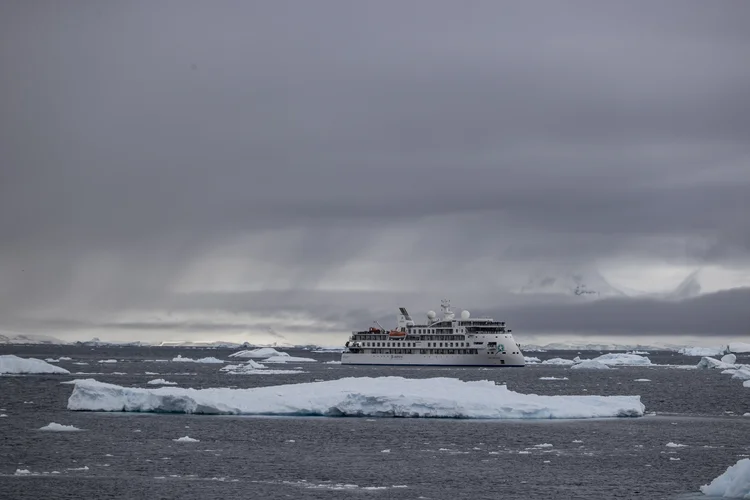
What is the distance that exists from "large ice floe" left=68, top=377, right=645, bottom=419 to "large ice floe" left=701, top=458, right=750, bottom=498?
24.0 m

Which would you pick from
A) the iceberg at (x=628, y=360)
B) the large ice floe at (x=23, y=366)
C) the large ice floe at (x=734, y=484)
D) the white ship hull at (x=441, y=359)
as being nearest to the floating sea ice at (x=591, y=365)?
the white ship hull at (x=441, y=359)

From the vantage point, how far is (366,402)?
60406 mm

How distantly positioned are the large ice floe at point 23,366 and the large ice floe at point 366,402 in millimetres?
48987

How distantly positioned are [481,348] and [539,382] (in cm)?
2818

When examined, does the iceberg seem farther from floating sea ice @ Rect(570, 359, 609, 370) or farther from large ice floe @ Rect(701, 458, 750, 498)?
large ice floe @ Rect(701, 458, 750, 498)

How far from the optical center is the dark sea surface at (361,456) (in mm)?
36562

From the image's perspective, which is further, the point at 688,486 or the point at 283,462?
the point at 283,462

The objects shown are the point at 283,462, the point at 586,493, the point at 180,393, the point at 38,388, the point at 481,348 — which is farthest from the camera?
the point at 481,348

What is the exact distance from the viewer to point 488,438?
2071 inches

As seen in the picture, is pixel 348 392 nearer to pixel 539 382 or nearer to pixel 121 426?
pixel 121 426

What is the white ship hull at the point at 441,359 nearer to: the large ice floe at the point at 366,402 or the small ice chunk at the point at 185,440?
the large ice floe at the point at 366,402

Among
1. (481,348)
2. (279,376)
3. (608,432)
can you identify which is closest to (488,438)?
(608,432)

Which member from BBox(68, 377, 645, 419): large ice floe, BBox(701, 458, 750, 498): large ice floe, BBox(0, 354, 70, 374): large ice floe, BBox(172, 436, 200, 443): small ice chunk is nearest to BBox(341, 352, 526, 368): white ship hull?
BBox(0, 354, 70, 374): large ice floe

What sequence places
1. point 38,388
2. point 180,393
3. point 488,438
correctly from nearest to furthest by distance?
point 488,438 < point 180,393 < point 38,388
